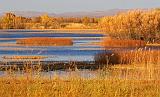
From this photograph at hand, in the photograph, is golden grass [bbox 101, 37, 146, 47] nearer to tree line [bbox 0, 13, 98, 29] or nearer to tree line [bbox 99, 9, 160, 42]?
tree line [bbox 99, 9, 160, 42]

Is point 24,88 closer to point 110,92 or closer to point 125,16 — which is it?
point 110,92

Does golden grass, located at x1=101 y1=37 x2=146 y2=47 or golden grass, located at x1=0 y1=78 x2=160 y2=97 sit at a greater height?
golden grass, located at x1=0 y1=78 x2=160 y2=97

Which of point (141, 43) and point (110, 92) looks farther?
point (141, 43)

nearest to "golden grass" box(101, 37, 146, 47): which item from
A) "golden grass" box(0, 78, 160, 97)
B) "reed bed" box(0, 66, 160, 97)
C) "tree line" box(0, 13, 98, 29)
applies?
"reed bed" box(0, 66, 160, 97)

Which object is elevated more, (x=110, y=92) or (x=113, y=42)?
(x=110, y=92)

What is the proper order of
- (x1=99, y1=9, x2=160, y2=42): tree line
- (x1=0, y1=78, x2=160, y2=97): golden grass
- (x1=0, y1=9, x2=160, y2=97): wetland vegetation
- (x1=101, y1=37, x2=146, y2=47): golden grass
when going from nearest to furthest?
(x1=0, y1=78, x2=160, y2=97): golden grass, (x1=0, y1=9, x2=160, y2=97): wetland vegetation, (x1=101, y1=37, x2=146, y2=47): golden grass, (x1=99, y1=9, x2=160, y2=42): tree line

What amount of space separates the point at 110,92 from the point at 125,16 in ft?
155

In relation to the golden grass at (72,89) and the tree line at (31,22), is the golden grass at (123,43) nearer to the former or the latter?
the golden grass at (72,89)

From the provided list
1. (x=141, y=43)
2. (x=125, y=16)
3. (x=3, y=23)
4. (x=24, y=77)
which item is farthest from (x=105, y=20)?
(x=3, y=23)

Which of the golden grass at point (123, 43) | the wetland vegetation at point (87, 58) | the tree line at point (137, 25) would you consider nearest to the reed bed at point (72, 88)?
the wetland vegetation at point (87, 58)

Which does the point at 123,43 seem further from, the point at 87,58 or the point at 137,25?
the point at 87,58

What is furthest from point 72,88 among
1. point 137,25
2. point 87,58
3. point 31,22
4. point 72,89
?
point 31,22

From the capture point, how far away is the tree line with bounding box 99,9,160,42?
58438 millimetres

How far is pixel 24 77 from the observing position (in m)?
16.2
